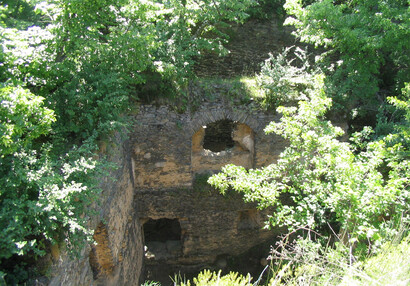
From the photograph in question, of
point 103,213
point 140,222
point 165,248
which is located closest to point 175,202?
point 140,222

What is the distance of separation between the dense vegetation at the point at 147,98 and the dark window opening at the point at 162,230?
12.0ft

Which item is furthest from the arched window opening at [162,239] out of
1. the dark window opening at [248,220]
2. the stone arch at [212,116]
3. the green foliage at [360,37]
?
the green foliage at [360,37]

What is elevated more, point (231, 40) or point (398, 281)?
point (231, 40)

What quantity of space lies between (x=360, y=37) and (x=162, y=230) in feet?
25.6

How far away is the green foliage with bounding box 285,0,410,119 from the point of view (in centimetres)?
669

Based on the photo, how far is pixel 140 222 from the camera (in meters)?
8.55

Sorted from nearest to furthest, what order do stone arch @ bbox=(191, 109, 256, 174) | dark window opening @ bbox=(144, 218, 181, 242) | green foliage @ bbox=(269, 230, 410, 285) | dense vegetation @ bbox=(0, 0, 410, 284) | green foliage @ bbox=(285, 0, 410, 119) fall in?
green foliage @ bbox=(269, 230, 410, 285)
dense vegetation @ bbox=(0, 0, 410, 284)
green foliage @ bbox=(285, 0, 410, 119)
stone arch @ bbox=(191, 109, 256, 174)
dark window opening @ bbox=(144, 218, 181, 242)

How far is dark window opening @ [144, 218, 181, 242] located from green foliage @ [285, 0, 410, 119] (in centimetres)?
627

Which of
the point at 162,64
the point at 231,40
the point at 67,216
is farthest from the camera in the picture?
the point at 231,40

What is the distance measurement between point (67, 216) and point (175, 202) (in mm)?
4810

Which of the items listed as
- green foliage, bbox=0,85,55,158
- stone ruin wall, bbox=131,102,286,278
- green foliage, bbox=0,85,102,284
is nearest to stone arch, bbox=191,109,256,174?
stone ruin wall, bbox=131,102,286,278

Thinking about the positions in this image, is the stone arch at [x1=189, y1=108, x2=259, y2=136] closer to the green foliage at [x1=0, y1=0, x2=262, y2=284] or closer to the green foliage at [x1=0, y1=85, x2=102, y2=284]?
the green foliage at [x1=0, y1=0, x2=262, y2=284]

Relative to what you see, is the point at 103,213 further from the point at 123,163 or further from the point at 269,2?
the point at 269,2

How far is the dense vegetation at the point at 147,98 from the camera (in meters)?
3.52
